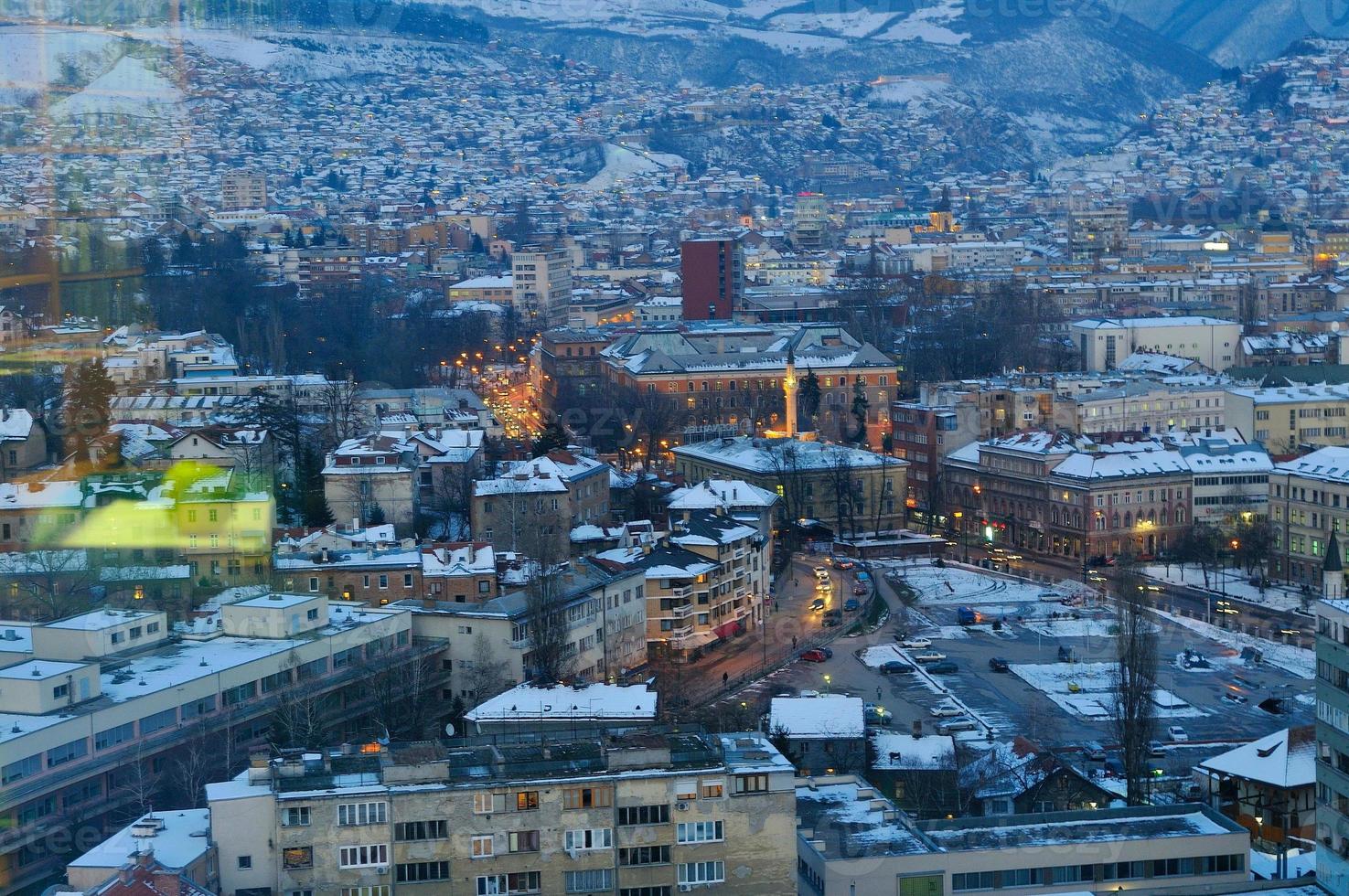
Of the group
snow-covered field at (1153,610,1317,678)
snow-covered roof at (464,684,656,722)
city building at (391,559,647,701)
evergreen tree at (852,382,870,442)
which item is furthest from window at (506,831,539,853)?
evergreen tree at (852,382,870,442)

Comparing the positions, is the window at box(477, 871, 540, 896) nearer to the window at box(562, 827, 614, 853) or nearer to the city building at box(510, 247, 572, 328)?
the window at box(562, 827, 614, 853)

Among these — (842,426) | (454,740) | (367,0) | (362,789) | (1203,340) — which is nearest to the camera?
(362,789)

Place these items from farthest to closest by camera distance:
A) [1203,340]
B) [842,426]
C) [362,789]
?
[1203,340], [842,426], [362,789]

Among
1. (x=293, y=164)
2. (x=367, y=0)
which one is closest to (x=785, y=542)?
(x=293, y=164)

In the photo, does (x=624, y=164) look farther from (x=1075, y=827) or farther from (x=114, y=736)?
(x=1075, y=827)

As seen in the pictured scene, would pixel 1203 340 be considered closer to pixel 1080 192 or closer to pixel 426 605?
pixel 426 605

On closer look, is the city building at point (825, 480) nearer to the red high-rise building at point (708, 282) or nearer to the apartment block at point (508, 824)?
the apartment block at point (508, 824)
